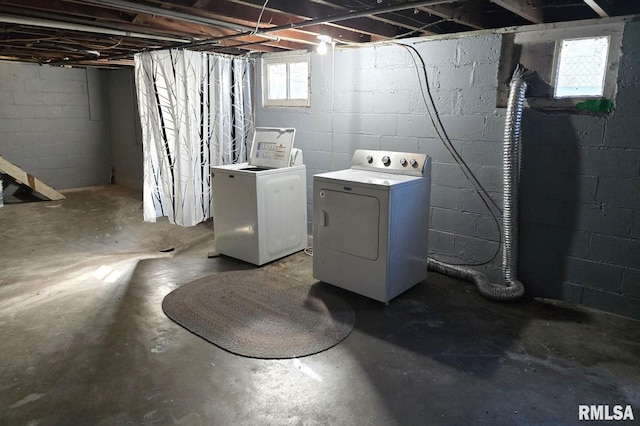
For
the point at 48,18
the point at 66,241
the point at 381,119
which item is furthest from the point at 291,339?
the point at 66,241

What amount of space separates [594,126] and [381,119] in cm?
166

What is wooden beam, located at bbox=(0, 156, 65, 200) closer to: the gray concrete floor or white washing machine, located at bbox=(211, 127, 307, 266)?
the gray concrete floor

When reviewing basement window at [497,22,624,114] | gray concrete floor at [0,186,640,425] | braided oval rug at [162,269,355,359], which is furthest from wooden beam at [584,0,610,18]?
braided oval rug at [162,269,355,359]

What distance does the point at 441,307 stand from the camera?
3.09m

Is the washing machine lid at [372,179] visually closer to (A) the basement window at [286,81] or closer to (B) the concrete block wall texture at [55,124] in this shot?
(A) the basement window at [286,81]

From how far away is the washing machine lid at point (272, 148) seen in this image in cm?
399

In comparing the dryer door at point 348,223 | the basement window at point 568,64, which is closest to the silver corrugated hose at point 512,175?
the basement window at point 568,64

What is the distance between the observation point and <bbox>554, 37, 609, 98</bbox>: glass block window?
9.27 ft

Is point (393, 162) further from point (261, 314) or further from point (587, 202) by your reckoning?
point (261, 314)

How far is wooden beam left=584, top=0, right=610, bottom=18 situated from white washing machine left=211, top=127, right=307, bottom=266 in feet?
7.90

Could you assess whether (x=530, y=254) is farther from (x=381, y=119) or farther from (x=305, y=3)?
(x=305, y=3)

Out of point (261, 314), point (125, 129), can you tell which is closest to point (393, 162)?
point (261, 314)

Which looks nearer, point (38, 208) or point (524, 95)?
point (524, 95)

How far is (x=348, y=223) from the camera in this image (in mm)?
3133
